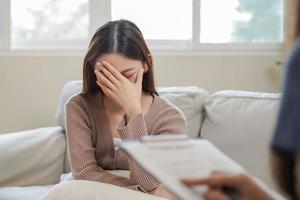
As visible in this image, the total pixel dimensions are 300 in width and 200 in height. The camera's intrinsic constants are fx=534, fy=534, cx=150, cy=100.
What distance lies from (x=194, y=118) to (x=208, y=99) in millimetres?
120

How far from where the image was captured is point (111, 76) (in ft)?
5.94

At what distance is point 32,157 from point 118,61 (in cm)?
85

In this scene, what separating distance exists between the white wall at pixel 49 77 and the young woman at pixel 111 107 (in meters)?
1.31

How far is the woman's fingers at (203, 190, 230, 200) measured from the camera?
75 cm

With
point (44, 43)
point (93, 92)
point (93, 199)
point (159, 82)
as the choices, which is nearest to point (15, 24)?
point (44, 43)

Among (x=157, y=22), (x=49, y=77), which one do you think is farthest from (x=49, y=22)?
(x=157, y=22)

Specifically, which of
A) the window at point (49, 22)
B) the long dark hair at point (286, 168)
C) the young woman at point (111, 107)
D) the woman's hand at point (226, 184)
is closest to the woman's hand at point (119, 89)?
the young woman at point (111, 107)

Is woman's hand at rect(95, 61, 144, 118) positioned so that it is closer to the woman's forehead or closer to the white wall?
the woman's forehead

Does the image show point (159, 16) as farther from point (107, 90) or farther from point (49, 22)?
point (107, 90)

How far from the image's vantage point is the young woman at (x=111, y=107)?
5.92 ft

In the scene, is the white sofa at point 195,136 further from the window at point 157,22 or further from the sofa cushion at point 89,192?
the window at point 157,22

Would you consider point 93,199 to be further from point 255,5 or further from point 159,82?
point 255,5

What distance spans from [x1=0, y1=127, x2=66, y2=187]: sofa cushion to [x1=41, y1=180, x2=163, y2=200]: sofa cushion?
3.21 ft

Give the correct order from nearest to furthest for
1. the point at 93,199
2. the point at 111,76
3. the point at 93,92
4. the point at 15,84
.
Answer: the point at 93,199 < the point at 111,76 < the point at 93,92 < the point at 15,84
